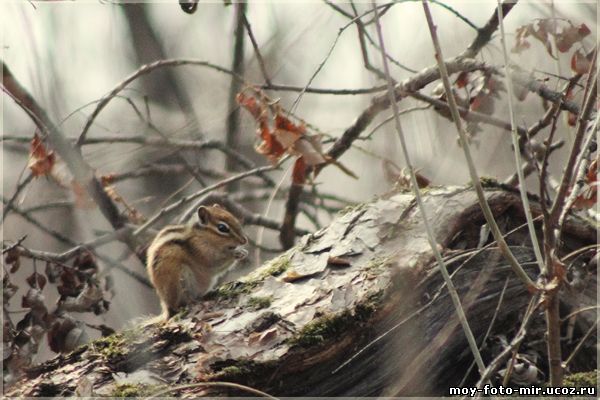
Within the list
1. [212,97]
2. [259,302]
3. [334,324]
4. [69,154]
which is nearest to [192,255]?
[259,302]

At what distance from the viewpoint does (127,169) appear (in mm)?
6129

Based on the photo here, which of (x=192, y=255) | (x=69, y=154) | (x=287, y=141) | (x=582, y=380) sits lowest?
(x=582, y=380)

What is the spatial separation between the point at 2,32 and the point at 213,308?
1.72m

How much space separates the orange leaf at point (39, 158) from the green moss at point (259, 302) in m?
1.61

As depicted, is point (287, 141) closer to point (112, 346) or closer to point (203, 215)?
point (112, 346)

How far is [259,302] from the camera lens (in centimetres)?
355

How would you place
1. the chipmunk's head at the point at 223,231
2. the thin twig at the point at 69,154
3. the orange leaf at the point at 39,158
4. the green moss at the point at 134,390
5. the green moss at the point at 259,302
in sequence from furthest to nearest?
1. the thin twig at the point at 69,154
2. the chipmunk's head at the point at 223,231
3. the orange leaf at the point at 39,158
4. the green moss at the point at 259,302
5. the green moss at the point at 134,390

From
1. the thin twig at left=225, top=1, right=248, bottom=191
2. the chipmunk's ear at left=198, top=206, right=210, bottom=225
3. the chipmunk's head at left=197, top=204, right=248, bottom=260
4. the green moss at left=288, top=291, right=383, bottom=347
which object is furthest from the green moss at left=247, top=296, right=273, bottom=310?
the thin twig at left=225, top=1, right=248, bottom=191

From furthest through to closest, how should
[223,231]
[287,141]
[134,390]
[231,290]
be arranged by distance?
1. [223,231]
2. [231,290]
3. [287,141]
4. [134,390]

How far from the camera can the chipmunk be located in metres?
4.01

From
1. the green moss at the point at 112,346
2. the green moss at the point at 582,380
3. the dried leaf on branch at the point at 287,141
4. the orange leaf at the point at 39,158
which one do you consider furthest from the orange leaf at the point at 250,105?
the green moss at the point at 582,380

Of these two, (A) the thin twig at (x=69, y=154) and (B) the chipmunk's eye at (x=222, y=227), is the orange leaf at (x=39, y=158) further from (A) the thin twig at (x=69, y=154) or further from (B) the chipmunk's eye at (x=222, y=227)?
(B) the chipmunk's eye at (x=222, y=227)

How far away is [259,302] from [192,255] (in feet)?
3.06

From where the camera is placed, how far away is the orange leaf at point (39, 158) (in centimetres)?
438
